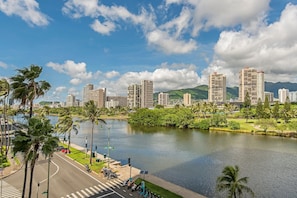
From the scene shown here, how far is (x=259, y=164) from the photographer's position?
48.3 m

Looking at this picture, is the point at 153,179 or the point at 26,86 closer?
the point at 26,86

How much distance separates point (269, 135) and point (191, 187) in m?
68.8

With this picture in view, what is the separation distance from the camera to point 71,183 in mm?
32062

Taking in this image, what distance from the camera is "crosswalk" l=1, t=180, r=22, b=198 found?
90.6 feet

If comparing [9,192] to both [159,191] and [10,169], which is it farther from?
[159,191]

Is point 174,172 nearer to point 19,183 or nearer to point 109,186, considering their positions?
point 109,186

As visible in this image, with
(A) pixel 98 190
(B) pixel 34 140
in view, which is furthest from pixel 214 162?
(B) pixel 34 140

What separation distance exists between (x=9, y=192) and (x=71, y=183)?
7.24 meters

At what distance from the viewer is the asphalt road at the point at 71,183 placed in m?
28.6

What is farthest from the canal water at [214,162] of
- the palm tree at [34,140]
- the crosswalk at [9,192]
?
the palm tree at [34,140]

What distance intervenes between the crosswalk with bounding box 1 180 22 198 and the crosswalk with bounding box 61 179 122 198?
603 centimetres

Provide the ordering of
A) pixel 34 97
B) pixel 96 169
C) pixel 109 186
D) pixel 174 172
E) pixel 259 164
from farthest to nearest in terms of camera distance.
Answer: pixel 259 164 < pixel 174 172 < pixel 96 169 < pixel 109 186 < pixel 34 97

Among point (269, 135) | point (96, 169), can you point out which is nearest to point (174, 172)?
point (96, 169)

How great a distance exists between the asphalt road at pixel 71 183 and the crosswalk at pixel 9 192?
59cm
